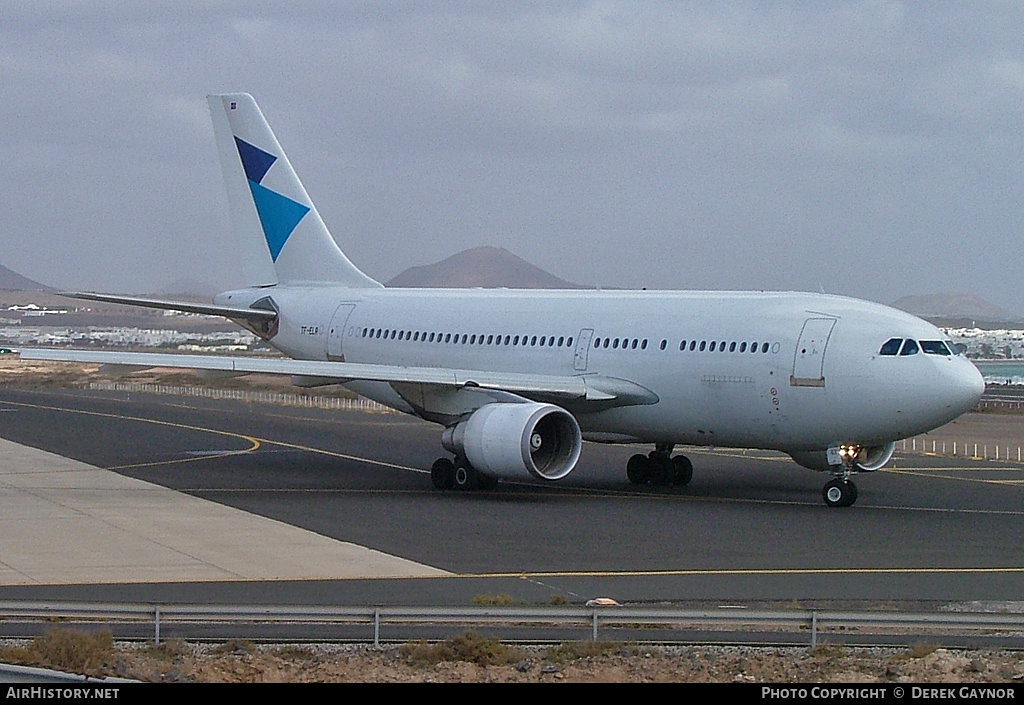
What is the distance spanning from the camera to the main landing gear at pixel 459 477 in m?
32.6

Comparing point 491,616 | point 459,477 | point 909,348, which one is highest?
point 909,348

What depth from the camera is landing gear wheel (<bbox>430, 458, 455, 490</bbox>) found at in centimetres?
3312

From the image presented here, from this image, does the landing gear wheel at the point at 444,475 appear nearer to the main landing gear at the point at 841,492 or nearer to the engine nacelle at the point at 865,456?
the engine nacelle at the point at 865,456

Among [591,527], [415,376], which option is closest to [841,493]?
[591,527]

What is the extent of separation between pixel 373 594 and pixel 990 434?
4376 centimetres

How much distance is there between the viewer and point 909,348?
29156mm

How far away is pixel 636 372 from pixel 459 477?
4527mm

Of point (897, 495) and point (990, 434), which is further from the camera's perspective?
point (990, 434)

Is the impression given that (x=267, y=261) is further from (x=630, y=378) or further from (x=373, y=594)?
(x=373, y=594)

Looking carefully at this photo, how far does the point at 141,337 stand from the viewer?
127000 millimetres

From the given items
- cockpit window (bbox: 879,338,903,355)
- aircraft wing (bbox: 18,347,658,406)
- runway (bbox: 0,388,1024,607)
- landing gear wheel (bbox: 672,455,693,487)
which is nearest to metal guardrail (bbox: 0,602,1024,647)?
runway (bbox: 0,388,1024,607)

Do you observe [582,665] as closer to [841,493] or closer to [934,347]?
[841,493]

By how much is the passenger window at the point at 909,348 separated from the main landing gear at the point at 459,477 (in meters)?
9.08
